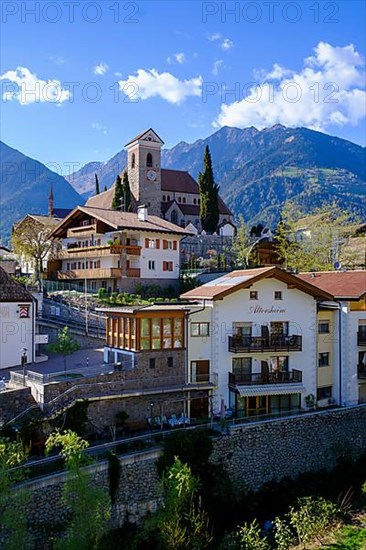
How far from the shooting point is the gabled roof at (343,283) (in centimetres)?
3412

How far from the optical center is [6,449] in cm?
2081

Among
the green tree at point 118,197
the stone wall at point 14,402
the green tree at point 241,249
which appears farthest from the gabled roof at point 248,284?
the green tree at point 118,197

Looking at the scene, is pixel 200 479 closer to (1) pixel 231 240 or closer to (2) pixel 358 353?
(2) pixel 358 353

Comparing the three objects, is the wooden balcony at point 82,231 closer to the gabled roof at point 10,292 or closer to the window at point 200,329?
A: the gabled roof at point 10,292

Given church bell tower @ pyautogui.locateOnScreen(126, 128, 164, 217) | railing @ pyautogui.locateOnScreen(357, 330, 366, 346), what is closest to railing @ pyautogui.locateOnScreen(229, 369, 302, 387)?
railing @ pyautogui.locateOnScreen(357, 330, 366, 346)

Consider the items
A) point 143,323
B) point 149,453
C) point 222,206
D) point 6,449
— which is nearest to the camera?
point 6,449

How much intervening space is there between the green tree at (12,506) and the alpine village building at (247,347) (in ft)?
28.7

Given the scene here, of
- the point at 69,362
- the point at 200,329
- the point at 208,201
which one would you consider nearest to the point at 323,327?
the point at 200,329

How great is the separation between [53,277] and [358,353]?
105 ft

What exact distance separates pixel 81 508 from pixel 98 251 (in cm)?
3190

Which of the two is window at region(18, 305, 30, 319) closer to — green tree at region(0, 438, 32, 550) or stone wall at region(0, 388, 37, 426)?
stone wall at region(0, 388, 37, 426)

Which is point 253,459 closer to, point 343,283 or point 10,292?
point 343,283

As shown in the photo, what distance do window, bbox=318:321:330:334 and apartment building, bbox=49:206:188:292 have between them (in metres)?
18.9

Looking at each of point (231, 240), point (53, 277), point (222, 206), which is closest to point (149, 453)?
point (53, 277)
